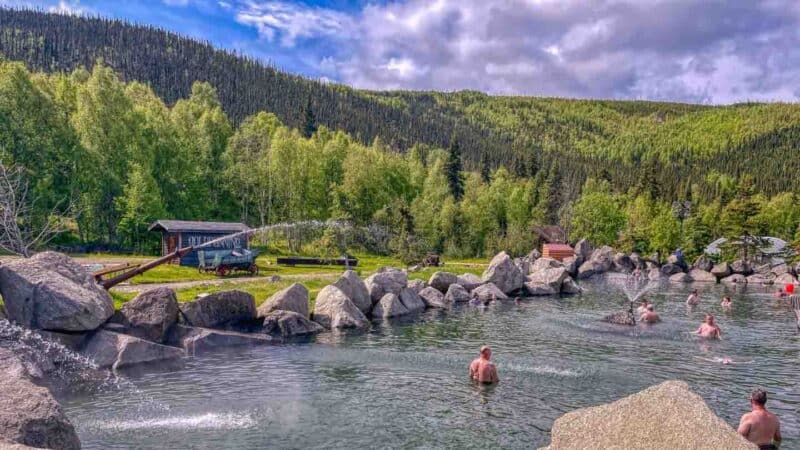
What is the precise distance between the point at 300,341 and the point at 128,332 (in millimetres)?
8249

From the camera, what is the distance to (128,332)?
88.5 feet

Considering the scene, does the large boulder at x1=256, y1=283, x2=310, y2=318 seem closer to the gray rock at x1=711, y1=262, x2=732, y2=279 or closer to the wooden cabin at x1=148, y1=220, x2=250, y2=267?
the wooden cabin at x1=148, y1=220, x2=250, y2=267

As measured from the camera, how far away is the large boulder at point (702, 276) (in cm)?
7888

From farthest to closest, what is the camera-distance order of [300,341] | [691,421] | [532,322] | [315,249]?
1. [315,249]
2. [532,322]
3. [300,341]
4. [691,421]

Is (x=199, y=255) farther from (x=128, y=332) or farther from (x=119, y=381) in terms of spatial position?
(x=119, y=381)

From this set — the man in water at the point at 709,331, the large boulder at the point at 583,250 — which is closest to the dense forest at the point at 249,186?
the large boulder at the point at 583,250

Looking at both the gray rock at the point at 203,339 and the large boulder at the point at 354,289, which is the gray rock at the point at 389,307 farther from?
the gray rock at the point at 203,339

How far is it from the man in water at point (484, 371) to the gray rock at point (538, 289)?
32.8 m

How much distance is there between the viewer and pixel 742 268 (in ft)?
270

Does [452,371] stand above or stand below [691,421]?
below

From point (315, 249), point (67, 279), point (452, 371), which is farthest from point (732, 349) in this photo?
point (315, 249)

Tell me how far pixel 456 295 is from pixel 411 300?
20.7 ft

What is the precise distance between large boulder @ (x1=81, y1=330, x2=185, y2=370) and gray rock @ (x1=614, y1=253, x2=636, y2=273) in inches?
2863

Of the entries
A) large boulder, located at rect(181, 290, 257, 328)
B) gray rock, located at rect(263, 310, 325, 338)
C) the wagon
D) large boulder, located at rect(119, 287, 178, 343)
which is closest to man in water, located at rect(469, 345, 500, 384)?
gray rock, located at rect(263, 310, 325, 338)
